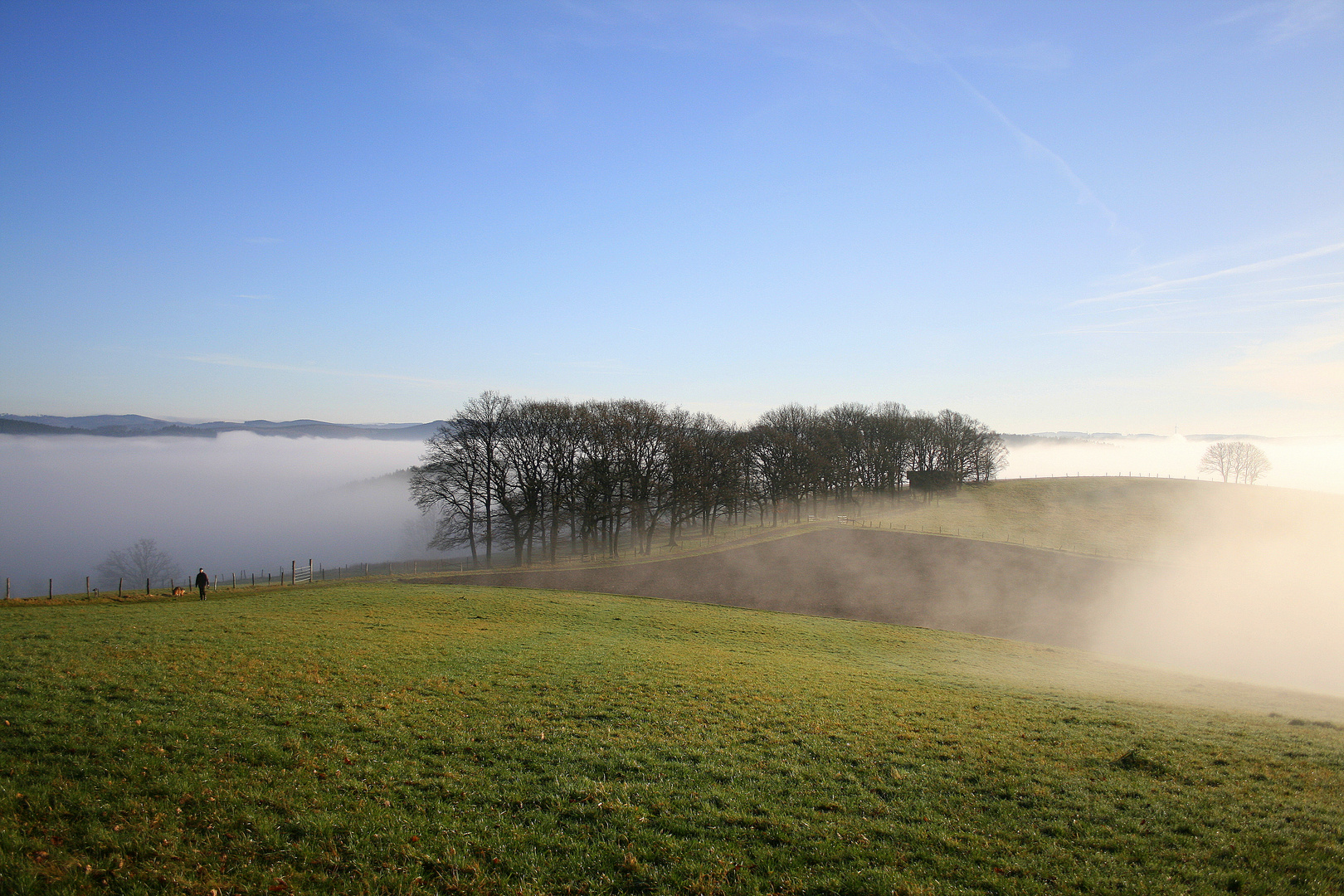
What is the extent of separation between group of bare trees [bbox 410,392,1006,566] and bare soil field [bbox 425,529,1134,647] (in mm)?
10359

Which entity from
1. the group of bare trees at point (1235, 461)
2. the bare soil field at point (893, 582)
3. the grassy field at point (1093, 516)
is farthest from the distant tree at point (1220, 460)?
the bare soil field at point (893, 582)

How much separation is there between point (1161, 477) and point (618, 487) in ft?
342

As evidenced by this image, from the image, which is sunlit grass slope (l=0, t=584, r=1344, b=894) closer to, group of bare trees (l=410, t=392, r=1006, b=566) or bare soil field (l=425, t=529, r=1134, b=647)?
bare soil field (l=425, t=529, r=1134, b=647)

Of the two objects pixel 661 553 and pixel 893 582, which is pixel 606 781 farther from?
pixel 661 553

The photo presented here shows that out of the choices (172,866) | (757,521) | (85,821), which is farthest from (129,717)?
(757,521)

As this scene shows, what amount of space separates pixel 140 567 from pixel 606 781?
13530cm

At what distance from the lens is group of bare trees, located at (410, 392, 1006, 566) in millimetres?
67375

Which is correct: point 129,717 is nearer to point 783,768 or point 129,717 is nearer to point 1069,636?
point 783,768

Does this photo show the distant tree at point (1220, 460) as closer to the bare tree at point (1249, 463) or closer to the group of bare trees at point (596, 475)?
the bare tree at point (1249, 463)

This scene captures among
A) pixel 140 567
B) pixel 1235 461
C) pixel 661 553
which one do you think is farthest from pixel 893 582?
pixel 140 567

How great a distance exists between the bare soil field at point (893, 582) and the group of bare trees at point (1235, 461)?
3378 inches

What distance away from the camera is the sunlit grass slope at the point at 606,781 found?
7996 mm

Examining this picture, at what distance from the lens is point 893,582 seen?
5822cm

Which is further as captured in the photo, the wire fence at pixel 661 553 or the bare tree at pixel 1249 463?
the bare tree at pixel 1249 463
